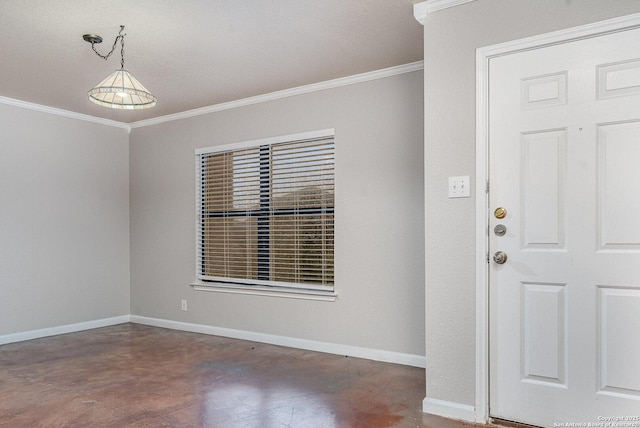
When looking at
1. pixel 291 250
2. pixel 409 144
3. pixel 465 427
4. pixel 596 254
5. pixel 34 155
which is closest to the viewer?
pixel 596 254

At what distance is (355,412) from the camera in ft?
8.95

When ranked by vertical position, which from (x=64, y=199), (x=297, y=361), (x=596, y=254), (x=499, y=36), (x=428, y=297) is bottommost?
(x=297, y=361)

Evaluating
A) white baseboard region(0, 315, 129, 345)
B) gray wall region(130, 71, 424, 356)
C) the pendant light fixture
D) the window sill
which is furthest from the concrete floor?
the pendant light fixture

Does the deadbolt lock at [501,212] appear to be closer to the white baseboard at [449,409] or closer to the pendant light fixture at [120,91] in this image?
the white baseboard at [449,409]

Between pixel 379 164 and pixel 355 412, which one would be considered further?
pixel 379 164

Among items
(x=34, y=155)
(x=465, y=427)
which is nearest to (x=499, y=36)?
(x=465, y=427)

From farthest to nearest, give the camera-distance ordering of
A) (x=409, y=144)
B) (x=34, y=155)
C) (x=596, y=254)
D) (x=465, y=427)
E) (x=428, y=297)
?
(x=34, y=155) → (x=409, y=144) → (x=428, y=297) → (x=465, y=427) → (x=596, y=254)

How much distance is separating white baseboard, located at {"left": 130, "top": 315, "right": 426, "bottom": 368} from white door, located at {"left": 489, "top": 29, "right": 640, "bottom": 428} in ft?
4.06

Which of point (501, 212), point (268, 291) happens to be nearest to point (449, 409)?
point (501, 212)

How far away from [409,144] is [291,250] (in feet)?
4.92

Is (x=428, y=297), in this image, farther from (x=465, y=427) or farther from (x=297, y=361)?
(x=297, y=361)

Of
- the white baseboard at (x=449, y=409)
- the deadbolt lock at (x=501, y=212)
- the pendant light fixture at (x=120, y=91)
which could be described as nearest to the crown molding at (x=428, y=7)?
A: the deadbolt lock at (x=501, y=212)

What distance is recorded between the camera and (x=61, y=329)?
4914 millimetres

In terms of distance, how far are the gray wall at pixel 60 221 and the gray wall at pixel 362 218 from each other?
47.2 inches
